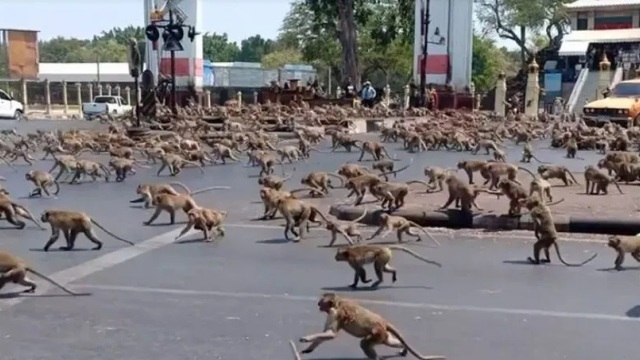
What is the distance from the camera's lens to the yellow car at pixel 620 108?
3459 cm

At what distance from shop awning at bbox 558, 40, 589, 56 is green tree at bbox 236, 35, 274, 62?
279 feet

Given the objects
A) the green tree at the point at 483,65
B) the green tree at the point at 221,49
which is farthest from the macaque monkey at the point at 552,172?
the green tree at the point at 221,49

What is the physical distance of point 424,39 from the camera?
150 ft

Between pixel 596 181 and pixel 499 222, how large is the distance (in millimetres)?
3374

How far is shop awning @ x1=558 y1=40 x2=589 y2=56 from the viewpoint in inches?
2520

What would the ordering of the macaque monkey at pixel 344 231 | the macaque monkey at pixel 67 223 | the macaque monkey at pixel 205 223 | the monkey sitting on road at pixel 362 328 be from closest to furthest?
the monkey sitting on road at pixel 362 328 < the macaque monkey at pixel 67 223 < the macaque monkey at pixel 344 231 < the macaque monkey at pixel 205 223

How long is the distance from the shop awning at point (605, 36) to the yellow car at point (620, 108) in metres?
28.3

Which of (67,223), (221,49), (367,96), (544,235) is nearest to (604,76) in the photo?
(367,96)

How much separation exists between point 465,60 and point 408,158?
26.0 meters

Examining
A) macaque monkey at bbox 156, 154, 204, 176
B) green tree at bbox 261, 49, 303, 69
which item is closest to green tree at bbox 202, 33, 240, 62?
green tree at bbox 261, 49, 303, 69

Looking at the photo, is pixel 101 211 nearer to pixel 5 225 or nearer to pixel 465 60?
pixel 5 225

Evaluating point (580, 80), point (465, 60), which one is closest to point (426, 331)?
point (465, 60)

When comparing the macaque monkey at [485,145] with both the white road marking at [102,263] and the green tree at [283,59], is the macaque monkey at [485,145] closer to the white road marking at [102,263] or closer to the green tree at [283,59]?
the white road marking at [102,263]

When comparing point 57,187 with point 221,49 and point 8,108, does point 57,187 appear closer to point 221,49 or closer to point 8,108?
point 8,108
